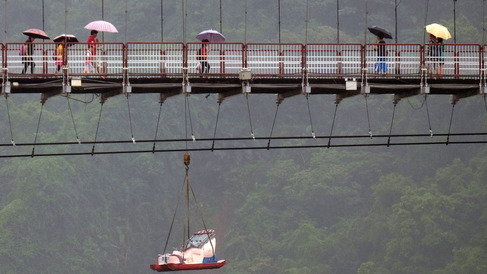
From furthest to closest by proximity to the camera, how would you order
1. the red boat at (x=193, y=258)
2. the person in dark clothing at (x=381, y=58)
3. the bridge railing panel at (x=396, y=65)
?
the red boat at (x=193, y=258), the person in dark clothing at (x=381, y=58), the bridge railing panel at (x=396, y=65)

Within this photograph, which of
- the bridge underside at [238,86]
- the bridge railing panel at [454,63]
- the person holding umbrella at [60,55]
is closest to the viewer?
the person holding umbrella at [60,55]

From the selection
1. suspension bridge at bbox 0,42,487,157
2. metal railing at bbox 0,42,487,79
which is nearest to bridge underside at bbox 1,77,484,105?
suspension bridge at bbox 0,42,487,157

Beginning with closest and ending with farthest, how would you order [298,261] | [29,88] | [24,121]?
[29,88] → [298,261] → [24,121]

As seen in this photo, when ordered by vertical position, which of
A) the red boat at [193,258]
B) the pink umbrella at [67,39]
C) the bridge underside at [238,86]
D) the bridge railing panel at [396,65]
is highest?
the pink umbrella at [67,39]

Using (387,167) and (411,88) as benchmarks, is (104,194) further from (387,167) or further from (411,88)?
(411,88)

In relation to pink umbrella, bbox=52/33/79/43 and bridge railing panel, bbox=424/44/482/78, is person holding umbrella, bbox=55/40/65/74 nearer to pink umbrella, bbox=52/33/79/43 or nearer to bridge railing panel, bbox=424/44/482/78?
pink umbrella, bbox=52/33/79/43

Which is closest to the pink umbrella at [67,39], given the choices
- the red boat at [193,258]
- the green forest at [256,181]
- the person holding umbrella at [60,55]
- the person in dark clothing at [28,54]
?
the person holding umbrella at [60,55]

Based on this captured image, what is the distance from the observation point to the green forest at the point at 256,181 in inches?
5782

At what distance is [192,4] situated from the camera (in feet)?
566

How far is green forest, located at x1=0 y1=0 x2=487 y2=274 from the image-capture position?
14688cm

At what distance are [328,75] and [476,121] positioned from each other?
272 feet

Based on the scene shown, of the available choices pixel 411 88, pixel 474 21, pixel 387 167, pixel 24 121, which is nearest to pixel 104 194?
pixel 24 121

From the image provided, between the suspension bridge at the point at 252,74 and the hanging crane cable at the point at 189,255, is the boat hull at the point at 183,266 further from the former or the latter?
the suspension bridge at the point at 252,74

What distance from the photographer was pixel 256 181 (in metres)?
162
